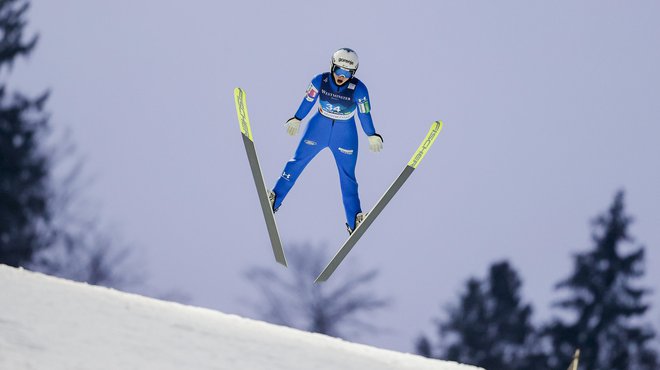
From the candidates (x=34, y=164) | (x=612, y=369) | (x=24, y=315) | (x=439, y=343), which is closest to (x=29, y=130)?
A: (x=34, y=164)

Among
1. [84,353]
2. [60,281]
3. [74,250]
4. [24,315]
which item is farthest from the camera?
[74,250]

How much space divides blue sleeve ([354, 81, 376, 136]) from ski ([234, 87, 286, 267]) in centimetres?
94

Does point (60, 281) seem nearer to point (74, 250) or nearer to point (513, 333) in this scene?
point (513, 333)

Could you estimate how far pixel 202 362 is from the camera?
987 cm

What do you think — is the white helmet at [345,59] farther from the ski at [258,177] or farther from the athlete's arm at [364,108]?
the ski at [258,177]

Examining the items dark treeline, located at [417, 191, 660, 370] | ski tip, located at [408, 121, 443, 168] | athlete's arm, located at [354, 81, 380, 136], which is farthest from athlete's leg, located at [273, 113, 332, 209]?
dark treeline, located at [417, 191, 660, 370]

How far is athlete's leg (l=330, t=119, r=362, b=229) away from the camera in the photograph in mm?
9453

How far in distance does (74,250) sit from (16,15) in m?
7.05

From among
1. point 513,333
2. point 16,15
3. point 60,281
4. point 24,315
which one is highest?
point 24,315

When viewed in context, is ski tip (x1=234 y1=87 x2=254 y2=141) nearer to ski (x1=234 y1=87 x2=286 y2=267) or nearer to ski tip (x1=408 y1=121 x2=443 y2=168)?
ski (x1=234 y1=87 x2=286 y2=267)

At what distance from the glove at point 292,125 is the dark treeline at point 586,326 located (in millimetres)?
17129

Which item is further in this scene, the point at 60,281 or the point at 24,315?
the point at 60,281

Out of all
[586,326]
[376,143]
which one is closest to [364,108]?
[376,143]

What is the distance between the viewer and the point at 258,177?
959 centimetres
